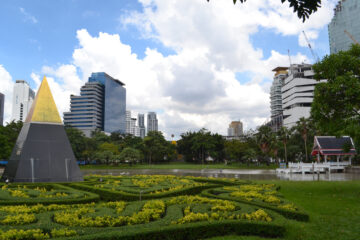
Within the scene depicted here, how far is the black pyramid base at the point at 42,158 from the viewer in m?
15.9

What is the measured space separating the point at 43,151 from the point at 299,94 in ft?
322

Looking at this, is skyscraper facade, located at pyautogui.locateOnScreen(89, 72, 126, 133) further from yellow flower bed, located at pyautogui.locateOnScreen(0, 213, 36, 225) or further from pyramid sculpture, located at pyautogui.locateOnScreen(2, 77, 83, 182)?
yellow flower bed, located at pyautogui.locateOnScreen(0, 213, 36, 225)

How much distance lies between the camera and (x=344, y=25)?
343 ft

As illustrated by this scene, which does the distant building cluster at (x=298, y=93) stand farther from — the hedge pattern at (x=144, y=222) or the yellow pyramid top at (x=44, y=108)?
the hedge pattern at (x=144, y=222)

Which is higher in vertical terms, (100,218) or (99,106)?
(99,106)

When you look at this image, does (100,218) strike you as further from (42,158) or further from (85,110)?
(85,110)

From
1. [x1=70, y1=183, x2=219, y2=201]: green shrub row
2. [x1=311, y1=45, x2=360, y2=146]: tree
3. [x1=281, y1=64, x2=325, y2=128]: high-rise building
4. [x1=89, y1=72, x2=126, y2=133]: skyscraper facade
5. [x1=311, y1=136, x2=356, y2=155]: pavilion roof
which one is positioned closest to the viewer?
[x1=70, y1=183, x2=219, y2=201]: green shrub row

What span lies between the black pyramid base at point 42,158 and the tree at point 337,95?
47.7 feet

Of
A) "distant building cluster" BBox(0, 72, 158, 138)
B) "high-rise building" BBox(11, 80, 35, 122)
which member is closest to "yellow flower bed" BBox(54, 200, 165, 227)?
"distant building cluster" BBox(0, 72, 158, 138)

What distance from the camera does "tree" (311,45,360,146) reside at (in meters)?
13.4

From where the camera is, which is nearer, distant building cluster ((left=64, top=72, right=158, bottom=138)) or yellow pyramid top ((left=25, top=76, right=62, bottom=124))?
yellow pyramid top ((left=25, top=76, right=62, bottom=124))

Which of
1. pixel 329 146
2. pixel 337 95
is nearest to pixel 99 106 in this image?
pixel 329 146

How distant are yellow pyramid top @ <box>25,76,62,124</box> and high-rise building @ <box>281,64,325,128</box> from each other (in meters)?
Answer: 92.6

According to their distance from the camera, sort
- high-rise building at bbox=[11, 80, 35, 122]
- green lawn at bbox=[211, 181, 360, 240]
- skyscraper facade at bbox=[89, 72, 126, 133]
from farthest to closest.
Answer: high-rise building at bbox=[11, 80, 35, 122], skyscraper facade at bbox=[89, 72, 126, 133], green lawn at bbox=[211, 181, 360, 240]
